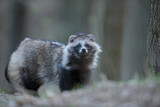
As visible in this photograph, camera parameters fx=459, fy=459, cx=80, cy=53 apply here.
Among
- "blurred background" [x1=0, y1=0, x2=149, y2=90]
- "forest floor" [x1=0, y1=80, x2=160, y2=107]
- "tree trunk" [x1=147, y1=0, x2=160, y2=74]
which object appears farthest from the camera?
"blurred background" [x1=0, y1=0, x2=149, y2=90]

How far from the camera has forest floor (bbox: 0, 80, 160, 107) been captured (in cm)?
772

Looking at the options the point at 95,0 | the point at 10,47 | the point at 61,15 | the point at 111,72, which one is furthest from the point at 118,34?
the point at 61,15

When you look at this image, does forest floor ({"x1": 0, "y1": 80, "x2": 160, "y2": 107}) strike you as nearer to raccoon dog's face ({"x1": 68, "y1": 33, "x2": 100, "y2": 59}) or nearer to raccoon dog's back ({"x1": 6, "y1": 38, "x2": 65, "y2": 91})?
raccoon dog's face ({"x1": 68, "y1": 33, "x2": 100, "y2": 59})

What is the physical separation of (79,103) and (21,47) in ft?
20.1

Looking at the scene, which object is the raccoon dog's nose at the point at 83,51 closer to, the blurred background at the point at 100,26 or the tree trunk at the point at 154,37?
the blurred background at the point at 100,26

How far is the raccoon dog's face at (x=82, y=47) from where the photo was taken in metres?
12.0

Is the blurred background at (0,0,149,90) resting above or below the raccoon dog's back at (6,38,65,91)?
above

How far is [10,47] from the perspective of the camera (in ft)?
78.8

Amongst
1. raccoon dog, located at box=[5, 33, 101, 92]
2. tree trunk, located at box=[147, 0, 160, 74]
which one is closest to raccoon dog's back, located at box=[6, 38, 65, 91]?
raccoon dog, located at box=[5, 33, 101, 92]

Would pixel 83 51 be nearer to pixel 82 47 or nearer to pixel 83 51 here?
pixel 83 51

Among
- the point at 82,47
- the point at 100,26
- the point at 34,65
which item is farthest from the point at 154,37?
the point at 100,26

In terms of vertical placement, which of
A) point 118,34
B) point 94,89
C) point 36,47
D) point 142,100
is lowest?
point 142,100

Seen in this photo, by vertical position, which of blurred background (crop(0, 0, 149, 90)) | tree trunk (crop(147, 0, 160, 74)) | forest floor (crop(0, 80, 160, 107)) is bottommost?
forest floor (crop(0, 80, 160, 107))

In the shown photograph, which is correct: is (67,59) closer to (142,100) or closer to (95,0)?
(142,100)
